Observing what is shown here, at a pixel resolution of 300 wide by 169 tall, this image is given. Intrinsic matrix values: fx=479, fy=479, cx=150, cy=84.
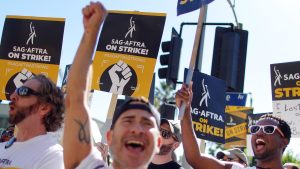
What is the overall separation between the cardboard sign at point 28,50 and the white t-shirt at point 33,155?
3.70 metres

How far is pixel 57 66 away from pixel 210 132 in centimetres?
246

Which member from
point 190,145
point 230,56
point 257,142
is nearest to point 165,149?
point 190,145

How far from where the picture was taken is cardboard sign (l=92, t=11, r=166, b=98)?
6.47 m

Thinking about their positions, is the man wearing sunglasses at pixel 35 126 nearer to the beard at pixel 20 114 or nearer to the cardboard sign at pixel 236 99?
the beard at pixel 20 114

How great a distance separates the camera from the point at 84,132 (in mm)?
2561

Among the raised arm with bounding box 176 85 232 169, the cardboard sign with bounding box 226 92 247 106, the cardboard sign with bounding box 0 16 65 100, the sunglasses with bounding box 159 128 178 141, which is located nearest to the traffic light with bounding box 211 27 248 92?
the cardboard sign with bounding box 226 92 247 106

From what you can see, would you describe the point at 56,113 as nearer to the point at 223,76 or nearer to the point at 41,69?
the point at 41,69

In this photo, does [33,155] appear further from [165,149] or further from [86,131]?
[165,149]

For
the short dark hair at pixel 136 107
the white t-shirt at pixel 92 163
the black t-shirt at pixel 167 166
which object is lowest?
the black t-shirt at pixel 167 166

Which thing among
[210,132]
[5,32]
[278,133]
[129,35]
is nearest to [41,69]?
[5,32]

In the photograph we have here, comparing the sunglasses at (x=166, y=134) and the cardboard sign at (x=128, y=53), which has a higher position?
the cardboard sign at (x=128, y=53)

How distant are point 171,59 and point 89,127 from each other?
5543 millimetres

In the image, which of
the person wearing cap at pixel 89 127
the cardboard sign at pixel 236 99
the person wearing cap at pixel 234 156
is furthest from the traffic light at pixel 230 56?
the person wearing cap at pixel 89 127

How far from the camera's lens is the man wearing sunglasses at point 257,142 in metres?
4.00
